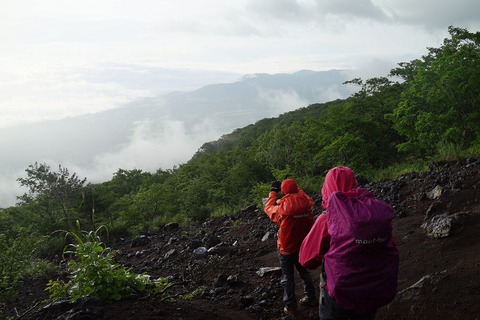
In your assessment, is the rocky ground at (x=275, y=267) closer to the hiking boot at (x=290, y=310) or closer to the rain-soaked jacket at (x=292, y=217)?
the hiking boot at (x=290, y=310)

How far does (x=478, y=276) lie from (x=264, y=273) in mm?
3708

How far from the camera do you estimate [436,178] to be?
9.38 m

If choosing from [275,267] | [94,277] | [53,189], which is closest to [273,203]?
[94,277]

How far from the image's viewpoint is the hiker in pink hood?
8.77 feet

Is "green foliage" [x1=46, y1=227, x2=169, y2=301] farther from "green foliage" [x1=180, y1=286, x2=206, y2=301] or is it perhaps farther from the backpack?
the backpack

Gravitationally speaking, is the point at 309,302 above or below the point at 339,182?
below

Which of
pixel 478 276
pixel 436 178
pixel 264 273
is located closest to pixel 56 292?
pixel 264 273

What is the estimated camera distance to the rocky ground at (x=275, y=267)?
4.06m

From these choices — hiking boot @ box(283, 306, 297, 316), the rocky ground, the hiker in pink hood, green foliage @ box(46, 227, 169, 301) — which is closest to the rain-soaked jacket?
hiking boot @ box(283, 306, 297, 316)

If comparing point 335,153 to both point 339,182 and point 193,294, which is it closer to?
point 193,294

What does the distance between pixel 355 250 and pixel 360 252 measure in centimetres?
5

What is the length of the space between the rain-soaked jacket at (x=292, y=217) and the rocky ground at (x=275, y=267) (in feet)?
3.41

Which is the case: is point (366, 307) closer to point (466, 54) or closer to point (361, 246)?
point (361, 246)

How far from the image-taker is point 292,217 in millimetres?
4883
